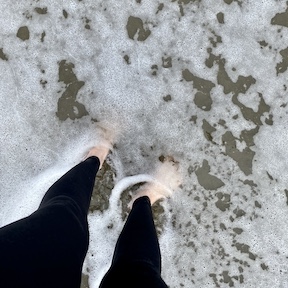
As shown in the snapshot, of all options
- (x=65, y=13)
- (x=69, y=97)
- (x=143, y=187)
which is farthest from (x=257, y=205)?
(x=65, y=13)

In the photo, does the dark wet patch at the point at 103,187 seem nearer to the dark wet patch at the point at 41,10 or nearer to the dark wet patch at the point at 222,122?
the dark wet patch at the point at 222,122

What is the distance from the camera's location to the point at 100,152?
1.58 m

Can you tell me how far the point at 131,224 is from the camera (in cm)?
131

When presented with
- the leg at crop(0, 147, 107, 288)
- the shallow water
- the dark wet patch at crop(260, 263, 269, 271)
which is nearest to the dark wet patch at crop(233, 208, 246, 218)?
the shallow water

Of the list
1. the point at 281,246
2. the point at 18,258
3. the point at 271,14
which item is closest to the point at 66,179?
the point at 18,258

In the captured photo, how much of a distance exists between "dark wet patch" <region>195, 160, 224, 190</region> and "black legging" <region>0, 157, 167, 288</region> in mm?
385

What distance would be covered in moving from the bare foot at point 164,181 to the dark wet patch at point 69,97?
1.38 ft

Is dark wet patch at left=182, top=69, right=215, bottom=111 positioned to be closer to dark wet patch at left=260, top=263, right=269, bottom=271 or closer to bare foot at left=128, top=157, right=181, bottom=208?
bare foot at left=128, top=157, right=181, bottom=208

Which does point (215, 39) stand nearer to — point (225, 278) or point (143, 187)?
point (143, 187)

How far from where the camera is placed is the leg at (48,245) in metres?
0.90

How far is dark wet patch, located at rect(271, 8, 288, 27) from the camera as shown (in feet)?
5.08

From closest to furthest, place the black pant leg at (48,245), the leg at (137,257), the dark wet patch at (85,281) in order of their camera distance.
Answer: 1. the black pant leg at (48,245)
2. the leg at (137,257)
3. the dark wet patch at (85,281)

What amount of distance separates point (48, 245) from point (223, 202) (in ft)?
2.88

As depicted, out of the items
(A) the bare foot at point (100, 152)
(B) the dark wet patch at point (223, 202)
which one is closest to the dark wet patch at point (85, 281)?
(A) the bare foot at point (100, 152)
